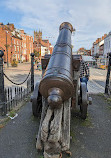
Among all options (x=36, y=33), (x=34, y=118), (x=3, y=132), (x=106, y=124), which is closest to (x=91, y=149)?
(x=106, y=124)

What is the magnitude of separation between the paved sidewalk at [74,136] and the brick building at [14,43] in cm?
2836

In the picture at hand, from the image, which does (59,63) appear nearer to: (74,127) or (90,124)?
(74,127)

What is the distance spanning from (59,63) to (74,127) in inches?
72.5

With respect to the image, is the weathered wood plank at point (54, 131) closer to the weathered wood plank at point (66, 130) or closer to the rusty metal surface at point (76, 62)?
the weathered wood plank at point (66, 130)

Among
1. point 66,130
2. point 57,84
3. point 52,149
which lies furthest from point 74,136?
point 57,84

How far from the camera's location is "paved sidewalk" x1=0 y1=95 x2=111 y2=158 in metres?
2.57

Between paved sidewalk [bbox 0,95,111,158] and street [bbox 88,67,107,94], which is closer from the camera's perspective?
paved sidewalk [bbox 0,95,111,158]

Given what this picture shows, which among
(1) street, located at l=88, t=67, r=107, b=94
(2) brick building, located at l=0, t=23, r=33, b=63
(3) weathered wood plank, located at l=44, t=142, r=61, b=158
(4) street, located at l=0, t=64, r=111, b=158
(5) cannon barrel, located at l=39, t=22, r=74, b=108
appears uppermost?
(2) brick building, located at l=0, t=23, r=33, b=63

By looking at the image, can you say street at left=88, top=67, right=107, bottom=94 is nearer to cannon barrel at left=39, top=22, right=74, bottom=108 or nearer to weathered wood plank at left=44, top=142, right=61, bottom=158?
cannon barrel at left=39, top=22, right=74, bottom=108

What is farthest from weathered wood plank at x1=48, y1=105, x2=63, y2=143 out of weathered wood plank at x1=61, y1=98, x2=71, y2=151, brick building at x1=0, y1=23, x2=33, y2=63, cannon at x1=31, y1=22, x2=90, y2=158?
brick building at x1=0, y1=23, x2=33, y2=63

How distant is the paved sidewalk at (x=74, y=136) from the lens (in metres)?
2.57

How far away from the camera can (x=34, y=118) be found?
386 centimetres

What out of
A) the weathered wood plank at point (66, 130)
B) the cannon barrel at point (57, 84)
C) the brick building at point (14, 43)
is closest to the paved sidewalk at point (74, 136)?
the weathered wood plank at point (66, 130)

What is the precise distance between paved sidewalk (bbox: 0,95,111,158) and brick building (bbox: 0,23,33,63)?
28.4 m
